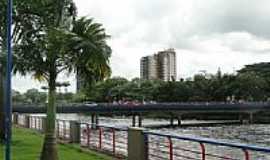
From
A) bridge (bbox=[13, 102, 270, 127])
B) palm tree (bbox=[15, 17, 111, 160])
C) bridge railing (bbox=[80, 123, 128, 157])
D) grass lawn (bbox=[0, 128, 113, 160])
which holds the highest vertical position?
palm tree (bbox=[15, 17, 111, 160])

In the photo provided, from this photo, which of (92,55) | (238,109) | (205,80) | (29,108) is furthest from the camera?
(205,80)

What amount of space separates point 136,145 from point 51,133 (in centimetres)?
313

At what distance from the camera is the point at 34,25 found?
75.9 feet

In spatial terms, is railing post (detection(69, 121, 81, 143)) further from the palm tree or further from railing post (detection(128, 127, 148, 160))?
railing post (detection(128, 127, 148, 160))

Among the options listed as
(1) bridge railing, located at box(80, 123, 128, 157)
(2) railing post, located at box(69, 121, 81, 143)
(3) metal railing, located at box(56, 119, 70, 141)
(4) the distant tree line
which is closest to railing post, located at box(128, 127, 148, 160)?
(1) bridge railing, located at box(80, 123, 128, 157)

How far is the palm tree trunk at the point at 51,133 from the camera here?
18.3 metres

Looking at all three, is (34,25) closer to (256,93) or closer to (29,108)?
(29,108)

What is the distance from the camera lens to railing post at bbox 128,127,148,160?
56.0 ft

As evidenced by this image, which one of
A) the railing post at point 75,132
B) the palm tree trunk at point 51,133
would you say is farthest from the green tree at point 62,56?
the railing post at point 75,132

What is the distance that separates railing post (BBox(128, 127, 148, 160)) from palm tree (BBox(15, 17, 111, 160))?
8.11ft

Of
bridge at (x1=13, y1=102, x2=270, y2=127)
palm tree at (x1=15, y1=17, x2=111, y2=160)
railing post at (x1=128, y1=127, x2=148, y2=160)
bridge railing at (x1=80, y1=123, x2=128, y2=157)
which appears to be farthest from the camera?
bridge at (x1=13, y1=102, x2=270, y2=127)

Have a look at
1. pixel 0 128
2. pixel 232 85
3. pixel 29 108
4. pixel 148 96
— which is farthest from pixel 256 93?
pixel 0 128

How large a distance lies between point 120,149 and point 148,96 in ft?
519

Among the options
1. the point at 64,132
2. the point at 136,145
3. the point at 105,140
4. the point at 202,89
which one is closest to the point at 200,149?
the point at 136,145
